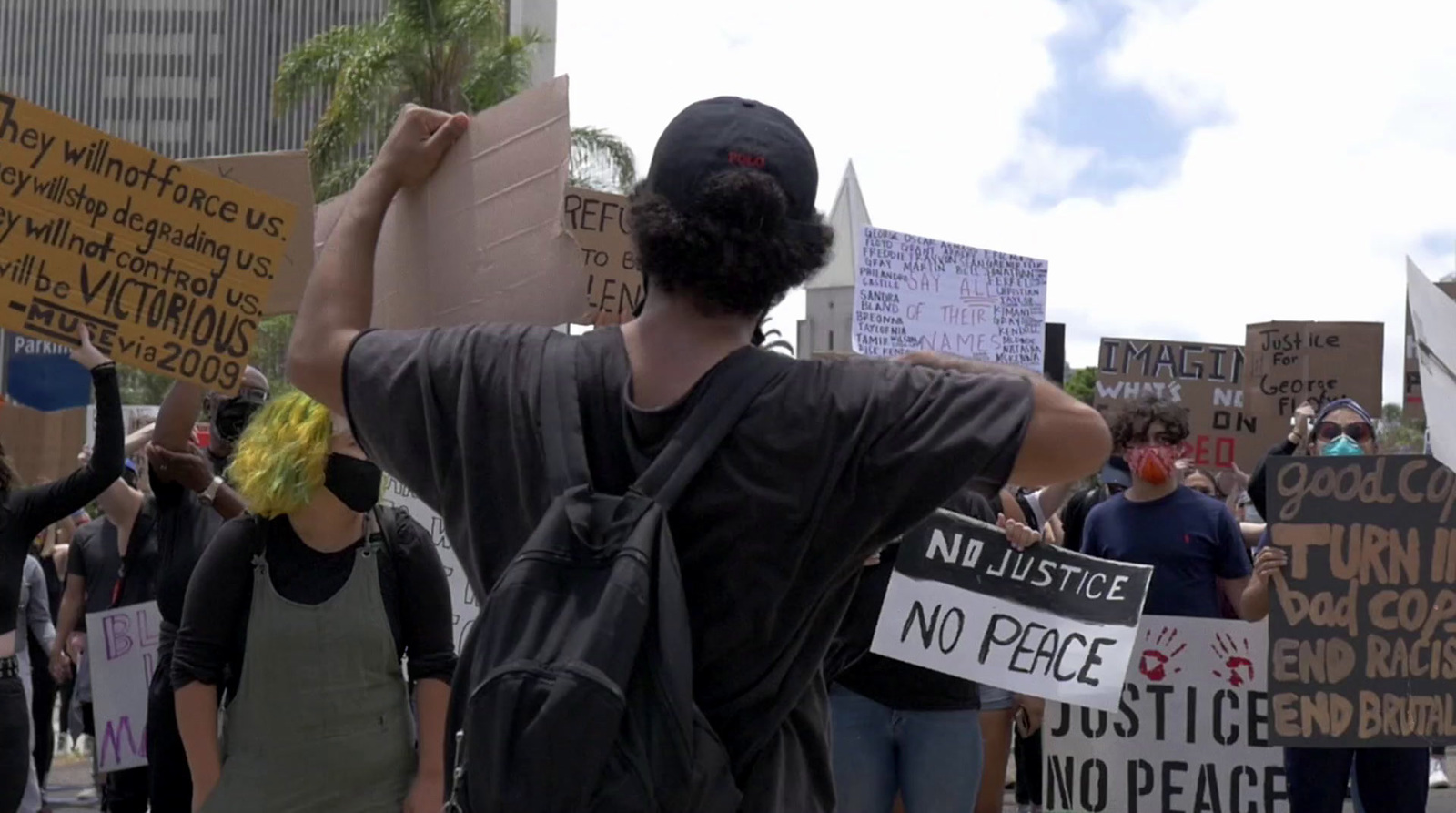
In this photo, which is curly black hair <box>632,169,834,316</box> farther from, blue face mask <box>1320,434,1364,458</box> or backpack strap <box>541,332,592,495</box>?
blue face mask <box>1320,434,1364,458</box>

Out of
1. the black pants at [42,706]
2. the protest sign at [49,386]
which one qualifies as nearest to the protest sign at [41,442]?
the protest sign at [49,386]

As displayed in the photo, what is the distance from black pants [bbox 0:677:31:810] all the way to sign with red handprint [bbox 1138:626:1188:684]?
421 centimetres

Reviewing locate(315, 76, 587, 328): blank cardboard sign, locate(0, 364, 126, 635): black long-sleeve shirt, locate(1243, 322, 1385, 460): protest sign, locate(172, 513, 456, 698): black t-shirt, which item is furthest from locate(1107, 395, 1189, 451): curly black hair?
locate(315, 76, 587, 328): blank cardboard sign

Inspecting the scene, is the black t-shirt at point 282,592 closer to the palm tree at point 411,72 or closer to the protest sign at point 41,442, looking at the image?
the protest sign at point 41,442

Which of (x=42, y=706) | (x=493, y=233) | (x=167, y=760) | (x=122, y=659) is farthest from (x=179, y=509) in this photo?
(x=42, y=706)

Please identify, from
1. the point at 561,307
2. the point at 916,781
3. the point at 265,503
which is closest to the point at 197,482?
the point at 265,503

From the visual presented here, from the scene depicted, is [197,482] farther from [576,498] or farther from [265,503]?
[576,498]

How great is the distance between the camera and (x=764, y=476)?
231 centimetres

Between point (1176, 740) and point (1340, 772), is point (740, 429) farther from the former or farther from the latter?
point (1176, 740)

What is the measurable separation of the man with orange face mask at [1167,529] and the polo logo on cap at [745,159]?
506 centimetres

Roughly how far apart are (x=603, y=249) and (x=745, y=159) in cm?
470

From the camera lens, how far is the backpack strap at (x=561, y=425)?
2311 millimetres

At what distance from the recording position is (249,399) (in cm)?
615

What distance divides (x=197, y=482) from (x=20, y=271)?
1.61 meters
